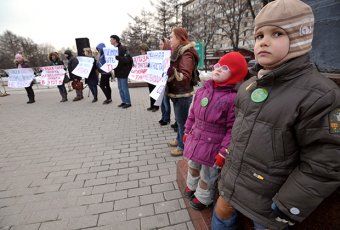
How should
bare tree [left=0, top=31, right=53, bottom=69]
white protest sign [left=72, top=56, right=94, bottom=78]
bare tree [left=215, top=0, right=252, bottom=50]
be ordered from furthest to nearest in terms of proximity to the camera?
bare tree [left=0, top=31, right=53, bottom=69] < bare tree [left=215, top=0, right=252, bottom=50] < white protest sign [left=72, top=56, right=94, bottom=78]

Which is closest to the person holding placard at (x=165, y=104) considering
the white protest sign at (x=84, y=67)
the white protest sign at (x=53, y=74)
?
the white protest sign at (x=84, y=67)

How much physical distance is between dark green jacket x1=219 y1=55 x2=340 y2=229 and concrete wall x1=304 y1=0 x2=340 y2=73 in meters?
0.96

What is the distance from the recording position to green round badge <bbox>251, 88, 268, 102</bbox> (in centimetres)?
128

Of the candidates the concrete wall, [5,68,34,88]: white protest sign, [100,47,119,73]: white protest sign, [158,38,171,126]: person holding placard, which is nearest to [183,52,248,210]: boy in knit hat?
the concrete wall

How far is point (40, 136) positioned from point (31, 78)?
4.92 metres

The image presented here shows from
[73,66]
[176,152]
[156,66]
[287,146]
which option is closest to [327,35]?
[287,146]

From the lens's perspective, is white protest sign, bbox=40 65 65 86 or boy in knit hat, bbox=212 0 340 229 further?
white protest sign, bbox=40 65 65 86

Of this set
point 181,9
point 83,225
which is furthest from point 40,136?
point 181,9

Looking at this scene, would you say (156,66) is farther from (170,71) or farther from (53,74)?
(53,74)

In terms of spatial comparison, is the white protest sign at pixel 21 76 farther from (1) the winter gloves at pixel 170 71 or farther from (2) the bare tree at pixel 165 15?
(2) the bare tree at pixel 165 15

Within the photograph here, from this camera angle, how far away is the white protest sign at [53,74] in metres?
8.76

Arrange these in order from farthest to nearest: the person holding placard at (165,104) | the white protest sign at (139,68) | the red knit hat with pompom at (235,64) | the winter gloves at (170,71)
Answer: the white protest sign at (139,68) → the person holding placard at (165,104) → the winter gloves at (170,71) → the red knit hat with pompom at (235,64)

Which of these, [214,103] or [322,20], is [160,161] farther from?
[322,20]

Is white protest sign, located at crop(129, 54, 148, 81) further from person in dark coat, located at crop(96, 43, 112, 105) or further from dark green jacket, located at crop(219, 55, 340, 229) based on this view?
dark green jacket, located at crop(219, 55, 340, 229)
